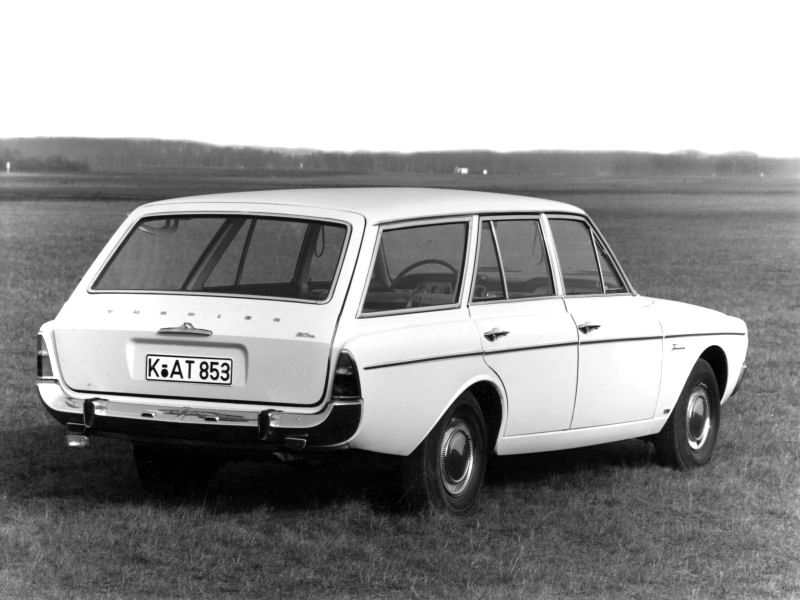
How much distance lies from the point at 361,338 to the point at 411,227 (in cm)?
87

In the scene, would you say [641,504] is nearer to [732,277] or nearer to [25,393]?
[25,393]

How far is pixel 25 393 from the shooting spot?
35.7 ft

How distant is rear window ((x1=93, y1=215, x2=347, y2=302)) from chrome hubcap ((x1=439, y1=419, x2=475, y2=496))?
92 cm

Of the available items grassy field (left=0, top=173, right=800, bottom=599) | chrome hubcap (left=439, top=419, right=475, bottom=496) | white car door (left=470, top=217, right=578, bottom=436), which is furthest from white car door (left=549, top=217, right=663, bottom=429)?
chrome hubcap (left=439, top=419, right=475, bottom=496)

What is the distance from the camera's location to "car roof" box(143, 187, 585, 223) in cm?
697

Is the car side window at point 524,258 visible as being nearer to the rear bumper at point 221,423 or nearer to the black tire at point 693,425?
the black tire at point 693,425

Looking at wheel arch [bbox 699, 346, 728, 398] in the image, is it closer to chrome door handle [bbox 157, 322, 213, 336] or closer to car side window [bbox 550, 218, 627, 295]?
car side window [bbox 550, 218, 627, 295]

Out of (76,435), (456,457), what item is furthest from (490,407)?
(76,435)

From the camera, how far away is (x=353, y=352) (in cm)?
633

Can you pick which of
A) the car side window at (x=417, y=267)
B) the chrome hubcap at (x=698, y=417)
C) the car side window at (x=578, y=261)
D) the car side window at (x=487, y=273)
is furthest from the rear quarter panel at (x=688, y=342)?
the car side window at (x=417, y=267)

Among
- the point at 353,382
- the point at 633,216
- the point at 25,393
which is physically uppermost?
the point at 353,382

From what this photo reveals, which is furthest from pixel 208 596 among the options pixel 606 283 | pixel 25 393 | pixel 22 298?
pixel 22 298

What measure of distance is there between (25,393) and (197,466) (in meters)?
3.65

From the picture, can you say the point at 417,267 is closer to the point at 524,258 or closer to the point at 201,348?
the point at 524,258
